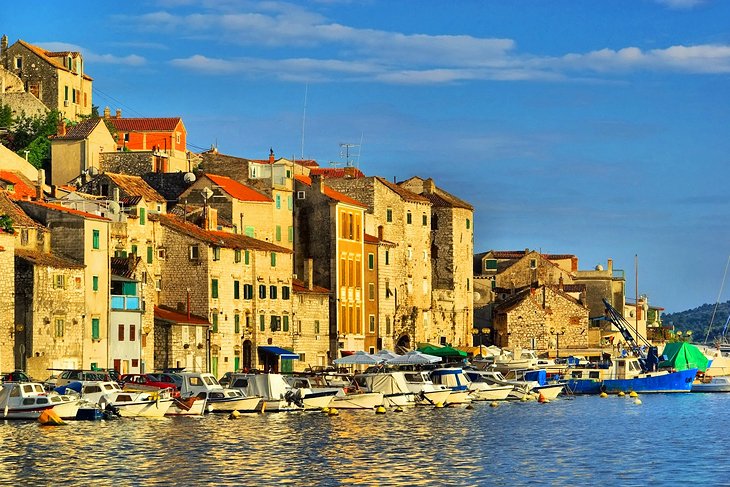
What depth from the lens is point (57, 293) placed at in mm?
93250

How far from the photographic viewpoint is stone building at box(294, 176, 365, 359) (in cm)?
12656

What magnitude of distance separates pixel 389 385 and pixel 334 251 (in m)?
30.3

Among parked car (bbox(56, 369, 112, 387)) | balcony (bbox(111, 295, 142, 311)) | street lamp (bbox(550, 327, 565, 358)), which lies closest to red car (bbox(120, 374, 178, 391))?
parked car (bbox(56, 369, 112, 387))

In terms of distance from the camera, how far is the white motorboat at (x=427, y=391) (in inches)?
3939

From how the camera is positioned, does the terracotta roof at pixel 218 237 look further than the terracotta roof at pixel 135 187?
No

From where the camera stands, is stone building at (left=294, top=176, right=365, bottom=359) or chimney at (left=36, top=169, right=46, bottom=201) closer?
chimney at (left=36, top=169, right=46, bottom=201)

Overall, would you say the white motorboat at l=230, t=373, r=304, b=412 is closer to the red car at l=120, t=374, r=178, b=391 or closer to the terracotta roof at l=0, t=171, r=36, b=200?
the red car at l=120, t=374, r=178, b=391

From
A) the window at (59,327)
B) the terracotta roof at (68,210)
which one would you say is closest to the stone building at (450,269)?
the terracotta roof at (68,210)

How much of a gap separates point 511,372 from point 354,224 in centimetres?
1904

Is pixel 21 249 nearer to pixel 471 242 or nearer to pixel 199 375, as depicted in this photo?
pixel 199 375

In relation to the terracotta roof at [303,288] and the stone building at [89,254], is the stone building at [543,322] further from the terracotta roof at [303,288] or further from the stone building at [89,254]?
the stone building at [89,254]

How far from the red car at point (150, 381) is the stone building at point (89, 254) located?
8.61m

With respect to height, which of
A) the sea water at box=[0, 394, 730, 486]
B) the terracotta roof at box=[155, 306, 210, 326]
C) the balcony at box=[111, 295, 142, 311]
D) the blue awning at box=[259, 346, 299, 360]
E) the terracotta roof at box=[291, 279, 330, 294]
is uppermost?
the terracotta roof at box=[291, 279, 330, 294]

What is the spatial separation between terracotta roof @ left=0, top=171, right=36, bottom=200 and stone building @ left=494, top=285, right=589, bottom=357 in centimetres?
5479
